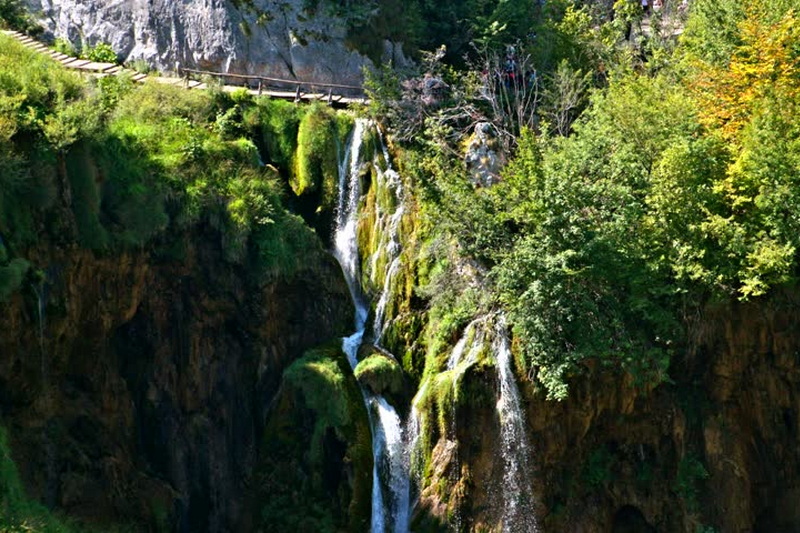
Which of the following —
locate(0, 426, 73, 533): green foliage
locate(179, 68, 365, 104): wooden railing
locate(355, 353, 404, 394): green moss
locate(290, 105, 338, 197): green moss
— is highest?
locate(179, 68, 365, 104): wooden railing

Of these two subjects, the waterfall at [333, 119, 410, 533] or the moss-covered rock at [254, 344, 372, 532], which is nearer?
the moss-covered rock at [254, 344, 372, 532]

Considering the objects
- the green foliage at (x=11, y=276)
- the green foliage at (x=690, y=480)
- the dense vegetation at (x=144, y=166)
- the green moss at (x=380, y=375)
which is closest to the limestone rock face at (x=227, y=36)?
the dense vegetation at (x=144, y=166)

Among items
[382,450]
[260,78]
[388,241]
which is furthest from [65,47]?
[382,450]

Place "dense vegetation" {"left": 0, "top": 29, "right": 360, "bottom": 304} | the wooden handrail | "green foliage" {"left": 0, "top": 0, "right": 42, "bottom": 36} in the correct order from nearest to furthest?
"dense vegetation" {"left": 0, "top": 29, "right": 360, "bottom": 304} → the wooden handrail → "green foliage" {"left": 0, "top": 0, "right": 42, "bottom": 36}

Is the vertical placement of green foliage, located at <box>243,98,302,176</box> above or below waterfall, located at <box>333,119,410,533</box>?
above

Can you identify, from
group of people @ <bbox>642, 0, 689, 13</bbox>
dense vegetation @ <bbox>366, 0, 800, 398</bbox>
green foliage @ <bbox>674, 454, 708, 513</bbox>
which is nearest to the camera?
dense vegetation @ <bbox>366, 0, 800, 398</bbox>

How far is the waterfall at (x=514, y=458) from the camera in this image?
22.7 m

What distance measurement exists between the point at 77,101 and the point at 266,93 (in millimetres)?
8153

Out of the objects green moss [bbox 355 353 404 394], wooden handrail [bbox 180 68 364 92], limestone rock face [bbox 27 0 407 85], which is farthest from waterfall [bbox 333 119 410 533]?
limestone rock face [bbox 27 0 407 85]

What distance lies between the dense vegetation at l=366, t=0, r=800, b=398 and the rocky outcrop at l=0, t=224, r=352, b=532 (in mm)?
4118

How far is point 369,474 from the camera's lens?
22.8m

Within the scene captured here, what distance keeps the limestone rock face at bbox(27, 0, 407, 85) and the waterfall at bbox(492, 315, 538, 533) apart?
12583 millimetres

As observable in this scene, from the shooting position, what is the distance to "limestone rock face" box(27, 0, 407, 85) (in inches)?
1249

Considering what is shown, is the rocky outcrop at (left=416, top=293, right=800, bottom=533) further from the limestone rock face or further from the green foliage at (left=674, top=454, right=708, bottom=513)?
the limestone rock face
